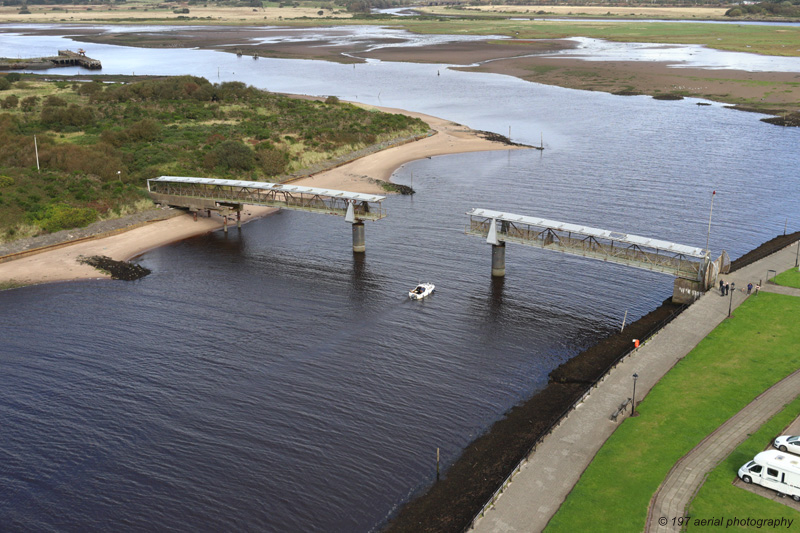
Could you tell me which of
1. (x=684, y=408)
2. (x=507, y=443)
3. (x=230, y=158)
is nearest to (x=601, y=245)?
(x=684, y=408)

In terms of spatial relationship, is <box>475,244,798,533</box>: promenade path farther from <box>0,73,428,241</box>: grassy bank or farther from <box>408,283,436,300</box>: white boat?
<box>0,73,428,241</box>: grassy bank

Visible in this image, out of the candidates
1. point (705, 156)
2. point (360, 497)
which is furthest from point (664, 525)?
point (705, 156)

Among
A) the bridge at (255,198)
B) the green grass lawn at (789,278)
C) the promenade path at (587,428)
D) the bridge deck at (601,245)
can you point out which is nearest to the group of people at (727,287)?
the promenade path at (587,428)

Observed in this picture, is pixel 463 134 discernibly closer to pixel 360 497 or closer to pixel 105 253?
pixel 105 253

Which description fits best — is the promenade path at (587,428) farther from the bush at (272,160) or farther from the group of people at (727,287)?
the bush at (272,160)

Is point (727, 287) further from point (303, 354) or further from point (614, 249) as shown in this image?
point (303, 354)

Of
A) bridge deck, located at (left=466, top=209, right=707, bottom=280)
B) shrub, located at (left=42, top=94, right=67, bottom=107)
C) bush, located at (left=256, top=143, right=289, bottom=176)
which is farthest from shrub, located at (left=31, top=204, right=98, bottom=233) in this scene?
shrub, located at (left=42, top=94, right=67, bottom=107)
